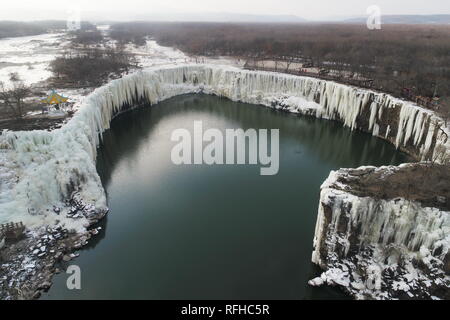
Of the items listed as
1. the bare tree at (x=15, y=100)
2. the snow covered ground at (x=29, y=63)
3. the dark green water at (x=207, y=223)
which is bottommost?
the dark green water at (x=207, y=223)

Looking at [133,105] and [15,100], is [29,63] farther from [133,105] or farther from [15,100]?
[15,100]

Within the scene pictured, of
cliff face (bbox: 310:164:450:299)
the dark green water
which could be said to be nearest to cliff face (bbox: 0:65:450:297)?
cliff face (bbox: 310:164:450:299)

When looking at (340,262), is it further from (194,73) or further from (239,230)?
(194,73)

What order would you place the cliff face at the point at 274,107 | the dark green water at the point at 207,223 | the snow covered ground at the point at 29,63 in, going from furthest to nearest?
the snow covered ground at the point at 29,63 → the dark green water at the point at 207,223 → the cliff face at the point at 274,107

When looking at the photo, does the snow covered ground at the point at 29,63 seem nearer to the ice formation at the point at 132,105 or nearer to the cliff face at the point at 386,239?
the ice formation at the point at 132,105

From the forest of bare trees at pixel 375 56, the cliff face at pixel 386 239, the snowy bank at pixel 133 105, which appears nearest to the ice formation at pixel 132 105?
the snowy bank at pixel 133 105

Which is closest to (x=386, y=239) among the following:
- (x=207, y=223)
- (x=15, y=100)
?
(x=207, y=223)

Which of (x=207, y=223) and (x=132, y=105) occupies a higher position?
(x=132, y=105)
